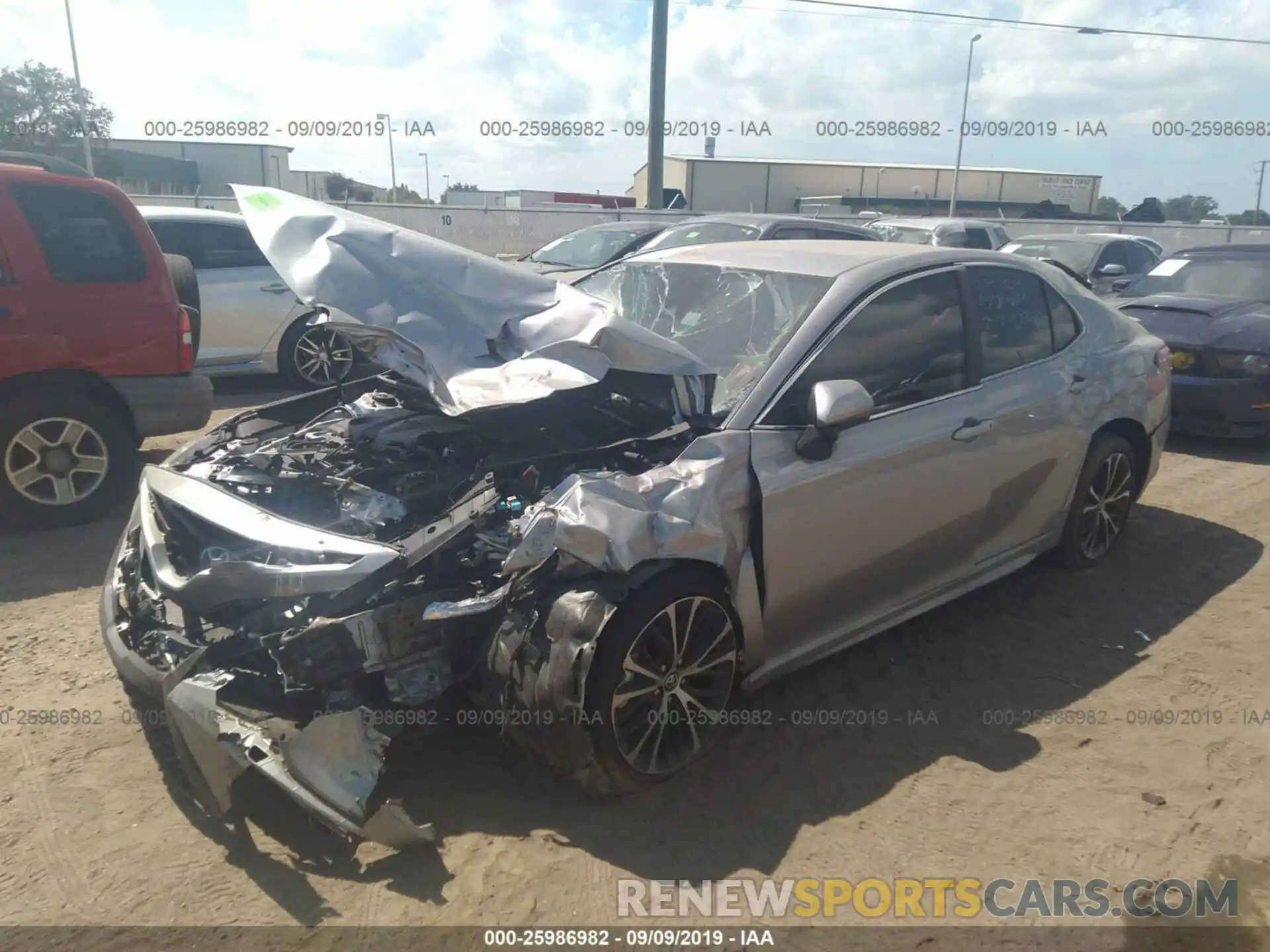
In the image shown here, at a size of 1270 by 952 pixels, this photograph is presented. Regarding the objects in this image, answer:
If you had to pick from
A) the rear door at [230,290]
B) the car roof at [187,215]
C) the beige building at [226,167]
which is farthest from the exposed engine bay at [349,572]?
the beige building at [226,167]

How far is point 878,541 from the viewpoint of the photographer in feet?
12.1

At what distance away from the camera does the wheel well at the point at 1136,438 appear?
497 centimetres

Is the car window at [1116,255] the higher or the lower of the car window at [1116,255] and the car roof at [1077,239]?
the lower

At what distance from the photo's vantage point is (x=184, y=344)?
5910 millimetres

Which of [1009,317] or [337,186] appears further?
[337,186]

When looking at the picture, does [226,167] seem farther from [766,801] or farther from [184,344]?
[766,801]

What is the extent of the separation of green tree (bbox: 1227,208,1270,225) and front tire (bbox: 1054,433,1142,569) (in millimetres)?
44940

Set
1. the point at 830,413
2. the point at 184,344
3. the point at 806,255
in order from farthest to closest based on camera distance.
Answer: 1. the point at 184,344
2. the point at 806,255
3. the point at 830,413

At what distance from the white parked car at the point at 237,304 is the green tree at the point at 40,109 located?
3426cm

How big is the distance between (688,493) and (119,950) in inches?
81.5

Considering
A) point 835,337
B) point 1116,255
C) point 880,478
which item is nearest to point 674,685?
point 880,478

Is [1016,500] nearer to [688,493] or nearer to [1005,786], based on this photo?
[1005,786]

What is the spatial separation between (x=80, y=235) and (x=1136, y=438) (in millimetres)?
6208

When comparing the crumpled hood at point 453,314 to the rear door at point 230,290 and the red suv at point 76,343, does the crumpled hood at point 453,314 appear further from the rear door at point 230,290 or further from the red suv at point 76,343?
the rear door at point 230,290
